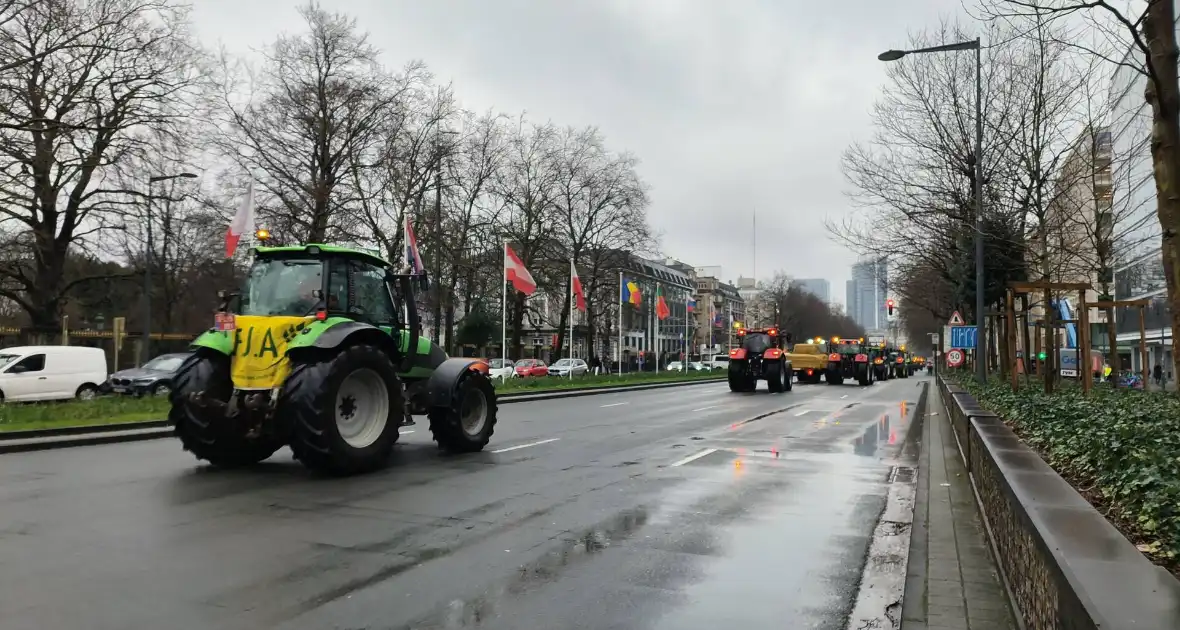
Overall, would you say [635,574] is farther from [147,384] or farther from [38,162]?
[147,384]

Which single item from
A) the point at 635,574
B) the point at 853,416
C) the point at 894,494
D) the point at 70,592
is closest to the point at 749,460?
the point at 894,494

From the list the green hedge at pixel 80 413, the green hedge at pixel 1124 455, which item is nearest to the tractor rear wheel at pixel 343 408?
the green hedge at pixel 1124 455

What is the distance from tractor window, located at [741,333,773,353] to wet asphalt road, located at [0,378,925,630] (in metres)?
21.6

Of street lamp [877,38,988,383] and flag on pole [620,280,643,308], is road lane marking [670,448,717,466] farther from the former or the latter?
flag on pole [620,280,643,308]


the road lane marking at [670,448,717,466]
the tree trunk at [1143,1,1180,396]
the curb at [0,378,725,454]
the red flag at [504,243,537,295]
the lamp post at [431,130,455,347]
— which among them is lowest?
the road lane marking at [670,448,717,466]

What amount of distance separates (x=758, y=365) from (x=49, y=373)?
79.5 ft

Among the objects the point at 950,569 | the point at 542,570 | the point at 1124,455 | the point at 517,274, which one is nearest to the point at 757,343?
the point at 517,274

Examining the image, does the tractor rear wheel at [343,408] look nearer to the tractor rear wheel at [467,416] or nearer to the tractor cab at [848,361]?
the tractor rear wheel at [467,416]

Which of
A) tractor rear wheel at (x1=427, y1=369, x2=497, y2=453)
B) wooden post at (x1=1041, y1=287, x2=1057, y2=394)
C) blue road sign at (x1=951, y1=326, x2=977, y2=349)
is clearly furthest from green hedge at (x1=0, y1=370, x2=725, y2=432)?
blue road sign at (x1=951, y1=326, x2=977, y2=349)

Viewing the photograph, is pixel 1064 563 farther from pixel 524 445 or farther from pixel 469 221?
pixel 469 221

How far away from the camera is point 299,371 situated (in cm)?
877

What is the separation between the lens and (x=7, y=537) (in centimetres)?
627

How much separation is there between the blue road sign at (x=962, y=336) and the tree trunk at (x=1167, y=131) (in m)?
17.0

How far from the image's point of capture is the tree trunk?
6.47 metres
